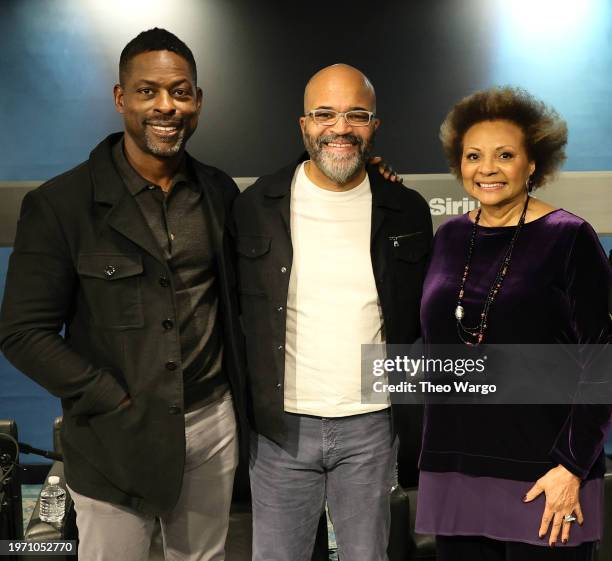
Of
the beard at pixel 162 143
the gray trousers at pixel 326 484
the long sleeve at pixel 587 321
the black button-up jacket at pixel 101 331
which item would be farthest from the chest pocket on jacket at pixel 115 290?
the long sleeve at pixel 587 321

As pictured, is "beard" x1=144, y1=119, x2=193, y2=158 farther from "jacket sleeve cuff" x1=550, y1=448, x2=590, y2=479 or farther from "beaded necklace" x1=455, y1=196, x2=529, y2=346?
"jacket sleeve cuff" x1=550, y1=448, x2=590, y2=479

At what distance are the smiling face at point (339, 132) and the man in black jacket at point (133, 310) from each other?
343 millimetres

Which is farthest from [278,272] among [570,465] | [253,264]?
[570,465]

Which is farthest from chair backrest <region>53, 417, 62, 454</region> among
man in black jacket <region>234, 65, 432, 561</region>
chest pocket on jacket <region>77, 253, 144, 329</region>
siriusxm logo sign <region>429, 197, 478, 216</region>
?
siriusxm logo sign <region>429, 197, 478, 216</region>

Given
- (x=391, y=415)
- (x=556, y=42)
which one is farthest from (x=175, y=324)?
(x=556, y=42)

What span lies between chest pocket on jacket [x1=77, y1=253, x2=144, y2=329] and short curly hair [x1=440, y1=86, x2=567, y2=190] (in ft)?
3.54

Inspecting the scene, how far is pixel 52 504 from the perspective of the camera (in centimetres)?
300

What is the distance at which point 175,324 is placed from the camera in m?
2.25

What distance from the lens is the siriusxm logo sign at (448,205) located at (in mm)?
4250

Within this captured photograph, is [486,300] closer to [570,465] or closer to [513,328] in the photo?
[513,328]

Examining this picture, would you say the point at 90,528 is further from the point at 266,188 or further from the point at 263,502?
the point at 266,188

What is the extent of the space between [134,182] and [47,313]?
433 millimetres

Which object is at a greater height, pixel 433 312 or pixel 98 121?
pixel 98 121

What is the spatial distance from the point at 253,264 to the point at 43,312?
2.09 feet
